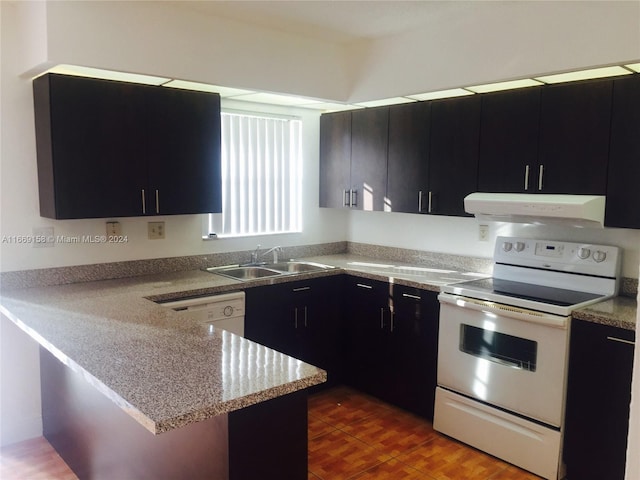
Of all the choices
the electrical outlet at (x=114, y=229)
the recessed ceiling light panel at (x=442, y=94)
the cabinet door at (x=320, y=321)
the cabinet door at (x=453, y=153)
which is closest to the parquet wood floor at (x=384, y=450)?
the cabinet door at (x=320, y=321)

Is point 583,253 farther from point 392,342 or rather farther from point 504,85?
point 392,342

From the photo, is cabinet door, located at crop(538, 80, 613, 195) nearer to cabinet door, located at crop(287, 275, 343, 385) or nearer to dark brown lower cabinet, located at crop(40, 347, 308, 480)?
cabinet door, located at crop(287, 275, 343, 385)

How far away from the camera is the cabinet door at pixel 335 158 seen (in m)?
4.02

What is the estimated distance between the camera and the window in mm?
3811

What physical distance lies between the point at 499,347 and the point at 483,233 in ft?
3.10

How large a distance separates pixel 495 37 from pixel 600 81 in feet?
1.98

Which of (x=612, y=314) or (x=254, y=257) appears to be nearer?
(x=612, y=314)

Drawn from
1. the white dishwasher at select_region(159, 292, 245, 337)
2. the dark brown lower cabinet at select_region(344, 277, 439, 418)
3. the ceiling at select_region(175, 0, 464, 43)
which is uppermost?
the ceiling at select_region(175, 0, 464, 43)

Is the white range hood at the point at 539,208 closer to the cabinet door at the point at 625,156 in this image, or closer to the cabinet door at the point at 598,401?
the cabinet door at the point at 625,156

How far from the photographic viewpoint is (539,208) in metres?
2.74

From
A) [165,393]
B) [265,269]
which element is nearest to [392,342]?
[265,269]

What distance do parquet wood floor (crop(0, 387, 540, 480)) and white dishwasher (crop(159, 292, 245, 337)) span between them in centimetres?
83

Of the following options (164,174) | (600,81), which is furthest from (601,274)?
(164,174)

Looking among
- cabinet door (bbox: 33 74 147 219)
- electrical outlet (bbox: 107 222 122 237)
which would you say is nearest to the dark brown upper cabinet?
cabinet door (bbox: 33 74 147 219)
